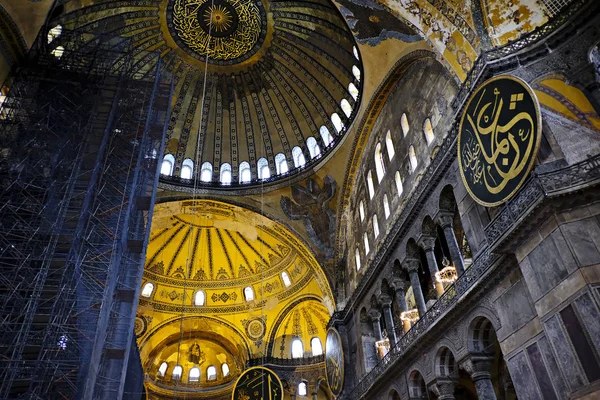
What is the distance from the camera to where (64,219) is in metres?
9.93

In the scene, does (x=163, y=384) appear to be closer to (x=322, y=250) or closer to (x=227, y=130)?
(x=322, y=250)

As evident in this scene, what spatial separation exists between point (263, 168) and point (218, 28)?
547cm

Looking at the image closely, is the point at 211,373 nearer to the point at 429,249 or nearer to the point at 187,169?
the point at 187,169

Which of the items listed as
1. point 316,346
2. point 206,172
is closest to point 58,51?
point 206,172

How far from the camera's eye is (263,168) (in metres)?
18.7

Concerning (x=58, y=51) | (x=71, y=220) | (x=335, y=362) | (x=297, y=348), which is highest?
(x=58, y=51)

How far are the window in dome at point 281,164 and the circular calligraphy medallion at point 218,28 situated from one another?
3943 millimetres

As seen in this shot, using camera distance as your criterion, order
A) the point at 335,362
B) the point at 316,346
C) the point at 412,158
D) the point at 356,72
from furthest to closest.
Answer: the point at 316,346 < the point at 335,362 < the point at 356,72 < the point at 412,158

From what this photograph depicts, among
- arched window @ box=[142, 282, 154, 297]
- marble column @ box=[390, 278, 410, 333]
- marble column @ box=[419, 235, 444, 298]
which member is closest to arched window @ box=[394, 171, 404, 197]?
marble column @ box=[419, 235, 444, 298]

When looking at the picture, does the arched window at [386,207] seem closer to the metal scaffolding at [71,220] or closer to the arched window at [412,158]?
the arched window at [412,158]

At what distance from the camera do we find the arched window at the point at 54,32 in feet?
41.9

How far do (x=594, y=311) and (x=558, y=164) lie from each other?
2211mm

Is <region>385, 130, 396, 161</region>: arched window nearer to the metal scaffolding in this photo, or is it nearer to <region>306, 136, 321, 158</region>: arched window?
<region>306, 136, 321, 158</region>: arched window

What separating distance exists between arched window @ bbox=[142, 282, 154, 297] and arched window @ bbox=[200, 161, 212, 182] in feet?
18.4
